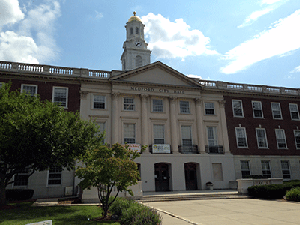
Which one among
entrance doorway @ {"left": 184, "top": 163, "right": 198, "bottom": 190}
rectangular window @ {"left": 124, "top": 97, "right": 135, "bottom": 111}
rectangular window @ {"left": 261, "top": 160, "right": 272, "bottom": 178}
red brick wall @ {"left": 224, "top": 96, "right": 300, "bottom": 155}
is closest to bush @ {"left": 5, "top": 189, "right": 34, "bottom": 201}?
rectangular window @ {"left": 124, "top": 97, "right": 135, "bottom": 111}

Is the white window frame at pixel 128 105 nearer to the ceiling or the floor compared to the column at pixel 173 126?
nearer to the ceiling

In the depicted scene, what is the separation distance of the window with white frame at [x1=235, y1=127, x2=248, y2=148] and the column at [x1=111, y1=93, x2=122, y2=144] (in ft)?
49.5

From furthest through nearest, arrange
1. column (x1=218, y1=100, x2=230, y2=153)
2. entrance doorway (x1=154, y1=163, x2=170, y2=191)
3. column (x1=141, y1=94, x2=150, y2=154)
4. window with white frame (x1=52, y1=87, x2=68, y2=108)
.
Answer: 1. column (x1=218, y1=100, x2=230, y2=153)
2. entrance doorway (x1=154, y1=163, x2=170, y2=191)
3. column (x1=141, y1=94, x2=150, y2=154)
4. window with white frame (x1=52, y1=87, x2=68, y2=108)

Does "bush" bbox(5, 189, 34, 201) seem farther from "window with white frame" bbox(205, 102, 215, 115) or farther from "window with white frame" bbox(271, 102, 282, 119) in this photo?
"window with white frame" bbox(271, 102, 282, 119)

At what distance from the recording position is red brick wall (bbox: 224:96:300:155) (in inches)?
1228

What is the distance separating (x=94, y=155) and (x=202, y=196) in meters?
12.3

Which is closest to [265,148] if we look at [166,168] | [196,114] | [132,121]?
[196,114]

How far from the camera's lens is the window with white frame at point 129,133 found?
27.7 metres

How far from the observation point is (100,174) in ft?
40.2

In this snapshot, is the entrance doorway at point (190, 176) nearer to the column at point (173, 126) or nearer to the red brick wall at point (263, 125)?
the column at point (173, 126)

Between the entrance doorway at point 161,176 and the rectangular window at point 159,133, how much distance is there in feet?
8.55

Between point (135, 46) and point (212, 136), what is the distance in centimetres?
2638

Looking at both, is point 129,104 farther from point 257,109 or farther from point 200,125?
point 257,109

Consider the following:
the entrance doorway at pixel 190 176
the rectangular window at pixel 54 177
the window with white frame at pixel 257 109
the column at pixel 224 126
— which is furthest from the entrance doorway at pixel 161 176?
the window with white frame at pixel 257 109
